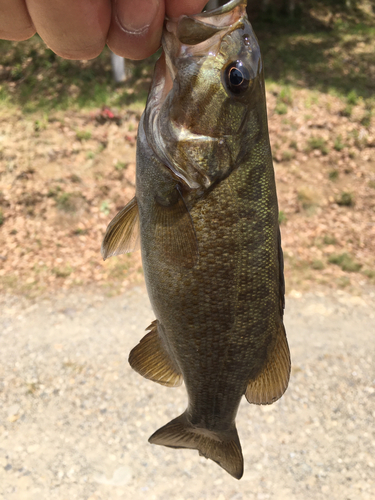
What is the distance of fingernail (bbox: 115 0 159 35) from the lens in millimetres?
1705

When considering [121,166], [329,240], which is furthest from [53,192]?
[329,240]

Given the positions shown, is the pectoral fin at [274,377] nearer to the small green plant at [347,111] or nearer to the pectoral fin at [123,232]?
the pectoral fin at [123,232]

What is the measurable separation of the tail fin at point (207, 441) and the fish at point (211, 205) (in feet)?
1.56

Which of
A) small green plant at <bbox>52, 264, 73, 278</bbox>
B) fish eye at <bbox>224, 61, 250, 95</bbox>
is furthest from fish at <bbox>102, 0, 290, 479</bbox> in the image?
small green plant at <bbox>52, 264, 73, 278</bbox>

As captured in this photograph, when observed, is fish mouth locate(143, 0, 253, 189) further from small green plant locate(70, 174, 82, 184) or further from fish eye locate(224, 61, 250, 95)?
small green plant locate(70, 174, 82, 184)

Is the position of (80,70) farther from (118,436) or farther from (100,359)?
(118,436)

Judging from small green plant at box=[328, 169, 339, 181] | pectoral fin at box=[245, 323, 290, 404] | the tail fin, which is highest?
pectoral fin at box=[245, 323, 290, 404]

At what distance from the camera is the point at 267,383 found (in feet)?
6.87

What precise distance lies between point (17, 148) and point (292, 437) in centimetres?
700

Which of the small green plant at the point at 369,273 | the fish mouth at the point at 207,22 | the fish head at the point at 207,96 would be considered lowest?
the small green plant at the point at 369,273

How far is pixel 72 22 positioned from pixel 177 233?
3.31 feet

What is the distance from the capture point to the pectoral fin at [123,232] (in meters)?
1.99

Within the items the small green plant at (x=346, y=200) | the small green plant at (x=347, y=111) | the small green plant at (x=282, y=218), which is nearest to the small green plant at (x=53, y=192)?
the small green plant at (x=282, y=218)

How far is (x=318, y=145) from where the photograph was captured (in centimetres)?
864
